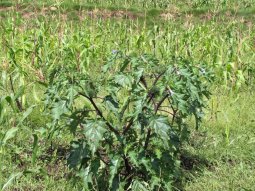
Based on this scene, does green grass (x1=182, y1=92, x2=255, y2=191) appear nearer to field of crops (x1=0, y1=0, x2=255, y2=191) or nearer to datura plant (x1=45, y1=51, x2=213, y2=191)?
field of crops (x1=0, y1=0, x2=255, y2=191)

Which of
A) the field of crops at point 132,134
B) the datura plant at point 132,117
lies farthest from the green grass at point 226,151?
the datura plant at point 132,117

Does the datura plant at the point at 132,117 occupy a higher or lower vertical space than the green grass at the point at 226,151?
higher

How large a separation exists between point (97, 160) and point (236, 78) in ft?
10.8

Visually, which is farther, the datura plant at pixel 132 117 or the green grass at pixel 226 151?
the green grass at pixel 226 151

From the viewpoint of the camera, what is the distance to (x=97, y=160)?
2922 millimetres

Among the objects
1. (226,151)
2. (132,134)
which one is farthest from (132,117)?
(226,151)

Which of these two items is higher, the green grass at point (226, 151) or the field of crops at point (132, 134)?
the field of crops at point (132, 134)

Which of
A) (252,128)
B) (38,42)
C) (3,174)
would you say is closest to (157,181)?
(3,174)

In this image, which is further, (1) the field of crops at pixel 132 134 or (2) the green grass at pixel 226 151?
(2) the green grass at pixel 226 151

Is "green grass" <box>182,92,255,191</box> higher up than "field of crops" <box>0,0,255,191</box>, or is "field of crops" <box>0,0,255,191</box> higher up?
"field of crops" <box>0,0,255,191</box>

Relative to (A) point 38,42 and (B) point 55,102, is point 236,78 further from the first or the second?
(B) point 55,102

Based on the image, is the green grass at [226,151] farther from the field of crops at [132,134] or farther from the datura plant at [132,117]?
the datura plant at [132,117]

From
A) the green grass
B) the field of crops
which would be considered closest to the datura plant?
the field of crops

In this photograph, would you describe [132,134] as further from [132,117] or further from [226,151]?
[226,151]
